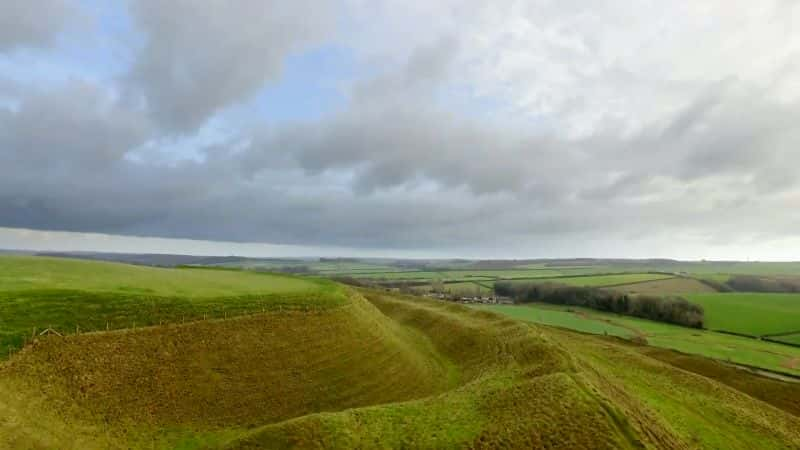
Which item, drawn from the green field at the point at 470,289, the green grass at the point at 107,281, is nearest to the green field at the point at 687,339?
the green field at the point at 470,289

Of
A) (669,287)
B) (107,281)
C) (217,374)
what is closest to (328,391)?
(217,374)

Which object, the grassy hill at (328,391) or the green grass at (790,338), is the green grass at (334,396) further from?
the green grass at (790,338)

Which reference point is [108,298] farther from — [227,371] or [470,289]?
[470,289]

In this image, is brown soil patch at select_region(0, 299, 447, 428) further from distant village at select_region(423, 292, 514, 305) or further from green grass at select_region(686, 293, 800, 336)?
distant village at select_region(423, 292, 514, 305)

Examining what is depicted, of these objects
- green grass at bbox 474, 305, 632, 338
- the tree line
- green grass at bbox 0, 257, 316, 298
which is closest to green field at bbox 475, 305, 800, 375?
green grass at bbox 474, 305, 632, 338

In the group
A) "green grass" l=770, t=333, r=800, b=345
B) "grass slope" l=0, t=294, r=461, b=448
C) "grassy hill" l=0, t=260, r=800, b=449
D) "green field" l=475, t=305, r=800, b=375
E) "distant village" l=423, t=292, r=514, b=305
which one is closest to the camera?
"grassy hill" l=0, t=260, r=800, b=449

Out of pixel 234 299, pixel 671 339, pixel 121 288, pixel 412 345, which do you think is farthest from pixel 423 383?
pixel 671 339
